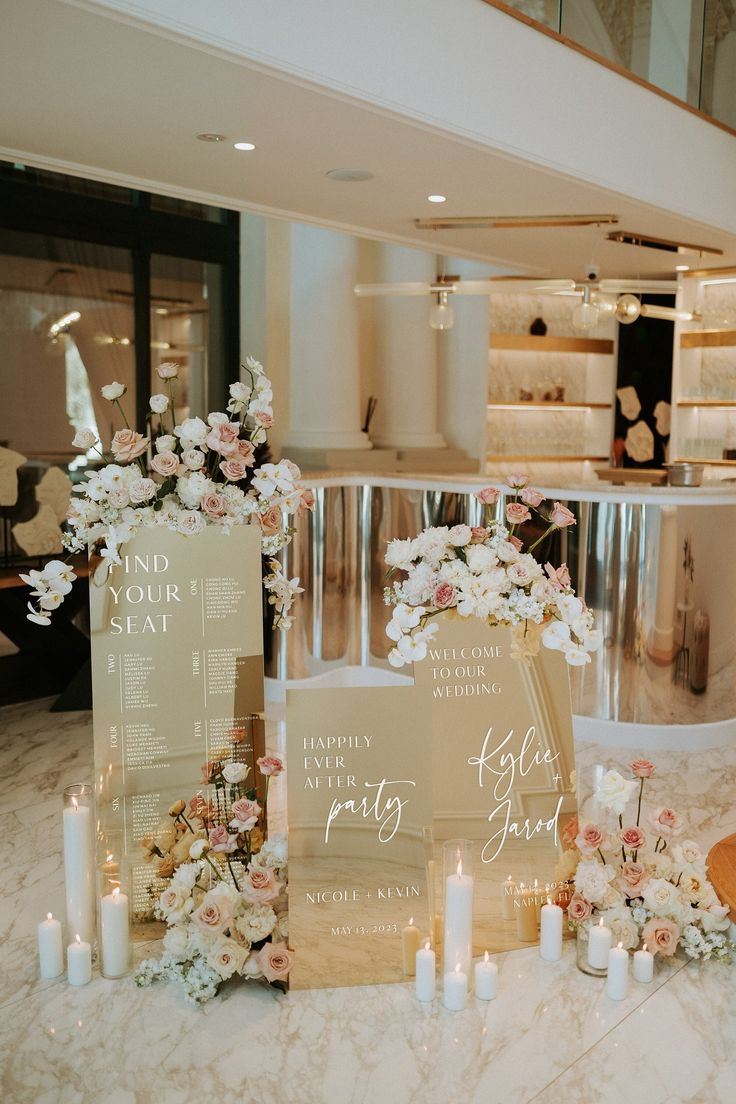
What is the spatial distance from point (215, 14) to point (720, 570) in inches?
129

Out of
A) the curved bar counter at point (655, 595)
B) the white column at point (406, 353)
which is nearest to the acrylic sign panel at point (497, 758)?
the curved bar counter at point (655, 595)

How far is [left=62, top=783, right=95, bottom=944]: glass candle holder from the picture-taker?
8.78 ft

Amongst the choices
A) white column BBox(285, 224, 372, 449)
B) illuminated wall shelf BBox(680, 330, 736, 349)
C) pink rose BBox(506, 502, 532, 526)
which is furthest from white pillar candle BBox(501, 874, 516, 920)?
illuminated wall shelf BBox(680, 330, 736, 349)

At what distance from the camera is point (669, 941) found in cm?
270

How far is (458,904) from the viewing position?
251 cm

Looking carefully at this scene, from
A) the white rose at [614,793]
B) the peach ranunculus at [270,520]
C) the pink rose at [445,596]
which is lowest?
the white rose at [614,793]

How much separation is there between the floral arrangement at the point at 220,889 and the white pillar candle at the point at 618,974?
0.83 m

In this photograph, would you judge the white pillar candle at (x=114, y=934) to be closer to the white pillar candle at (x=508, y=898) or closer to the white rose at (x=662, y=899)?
the white pillar candle at (x=508, y=898)

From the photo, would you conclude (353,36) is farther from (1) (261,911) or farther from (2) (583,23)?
(1) (261,911)

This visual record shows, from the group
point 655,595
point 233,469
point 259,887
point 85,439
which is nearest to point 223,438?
point 233,469

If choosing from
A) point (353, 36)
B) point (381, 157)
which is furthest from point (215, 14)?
point (381, 157)

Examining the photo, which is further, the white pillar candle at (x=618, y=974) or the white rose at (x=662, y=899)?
the white rose at (x=662, y=899)

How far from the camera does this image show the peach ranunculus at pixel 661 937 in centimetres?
269

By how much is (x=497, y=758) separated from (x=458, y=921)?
0.47 meters
